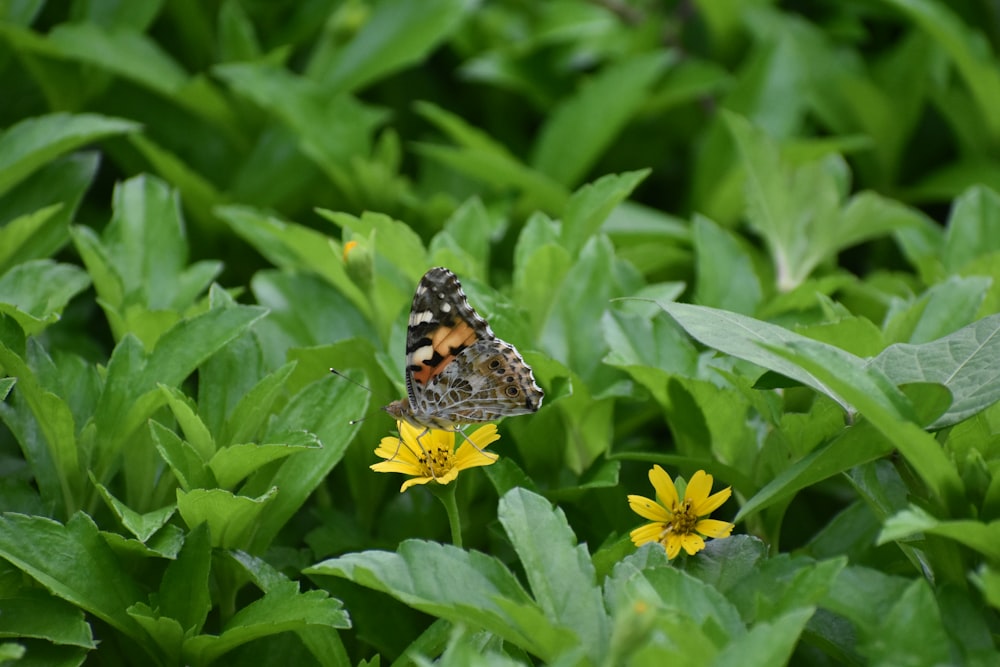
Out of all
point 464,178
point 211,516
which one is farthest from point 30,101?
point 211,516

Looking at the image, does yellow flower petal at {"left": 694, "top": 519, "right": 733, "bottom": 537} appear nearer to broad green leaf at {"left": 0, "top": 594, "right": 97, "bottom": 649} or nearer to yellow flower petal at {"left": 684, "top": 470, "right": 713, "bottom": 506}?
yellow flower petal at {"left": 684, "top": 470, "right": 713, "bottom": 506}

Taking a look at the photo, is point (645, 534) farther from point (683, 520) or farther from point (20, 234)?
point (20, 234)

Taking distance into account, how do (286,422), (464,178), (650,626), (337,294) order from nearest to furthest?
(650,626)
(286,422)
(337,294)
(464,178)

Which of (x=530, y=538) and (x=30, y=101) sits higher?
(x=30, y=101)

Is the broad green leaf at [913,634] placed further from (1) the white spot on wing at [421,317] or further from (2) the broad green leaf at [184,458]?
(2) the broad green leaf at [184,458]

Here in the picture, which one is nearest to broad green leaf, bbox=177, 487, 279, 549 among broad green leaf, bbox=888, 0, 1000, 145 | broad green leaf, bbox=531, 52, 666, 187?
broad green leaf, bbox=531, 52, 666, 187

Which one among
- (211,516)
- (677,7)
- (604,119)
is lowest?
(211,516)

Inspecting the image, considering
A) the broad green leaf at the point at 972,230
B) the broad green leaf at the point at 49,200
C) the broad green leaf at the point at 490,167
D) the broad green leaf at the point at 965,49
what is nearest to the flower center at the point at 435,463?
the broad green leaf at the point at 49,200

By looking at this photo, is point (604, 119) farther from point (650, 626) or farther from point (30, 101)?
point (650, 626)
